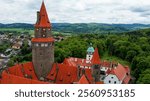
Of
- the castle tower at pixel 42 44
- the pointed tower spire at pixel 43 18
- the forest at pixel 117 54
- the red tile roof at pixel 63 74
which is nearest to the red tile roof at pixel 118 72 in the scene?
the forest at pixel 117 54

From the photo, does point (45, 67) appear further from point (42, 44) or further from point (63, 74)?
point (42, 44)

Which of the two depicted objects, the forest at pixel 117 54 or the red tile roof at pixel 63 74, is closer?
the red tile roof at pixel 63 74

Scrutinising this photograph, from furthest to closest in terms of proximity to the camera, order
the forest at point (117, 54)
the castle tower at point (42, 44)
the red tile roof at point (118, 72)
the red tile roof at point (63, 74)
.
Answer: the forest at point (117, 54) < the red tile roof at point (118, 72) < the castle tower at point (42, 44) < the red tile roof at point (63, 74)

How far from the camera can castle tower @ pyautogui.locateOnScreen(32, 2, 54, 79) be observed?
4119 cm

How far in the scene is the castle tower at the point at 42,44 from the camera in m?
41.2

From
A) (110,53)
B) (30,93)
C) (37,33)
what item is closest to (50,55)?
(37,33)

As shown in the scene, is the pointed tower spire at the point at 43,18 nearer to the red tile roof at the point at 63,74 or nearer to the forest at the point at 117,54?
the red tile roof at the point at 63,74

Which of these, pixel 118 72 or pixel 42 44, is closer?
pixel 42 44

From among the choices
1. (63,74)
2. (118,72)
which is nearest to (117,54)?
(118,72)

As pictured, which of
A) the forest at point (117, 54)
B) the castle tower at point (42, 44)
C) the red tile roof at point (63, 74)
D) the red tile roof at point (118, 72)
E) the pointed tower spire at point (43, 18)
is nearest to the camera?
the red tile roof at point (63, 74)

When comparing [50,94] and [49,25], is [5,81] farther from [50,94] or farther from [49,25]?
[50,94]

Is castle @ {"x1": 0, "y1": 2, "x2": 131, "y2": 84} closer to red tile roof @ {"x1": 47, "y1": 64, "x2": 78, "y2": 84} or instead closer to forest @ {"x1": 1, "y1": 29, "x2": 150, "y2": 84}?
red tile roof @ {"x1": 47, "y1": 64, "x2": 78, "y2": 84}

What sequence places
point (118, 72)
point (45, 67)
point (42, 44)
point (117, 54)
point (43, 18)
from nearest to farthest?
1. point (42, 44)
2. point (43, 18)
3. point (45, 67)
4. point (118, 72)
5. point (117, 54)

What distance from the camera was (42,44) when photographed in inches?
1622
